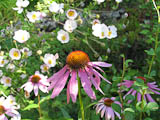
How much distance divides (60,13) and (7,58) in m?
0.60

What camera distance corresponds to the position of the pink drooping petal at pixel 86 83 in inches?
33.3

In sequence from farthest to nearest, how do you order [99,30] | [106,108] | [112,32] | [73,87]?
1. [112,32]
2. [99,30]
3. [106,108]
4. [73,87]

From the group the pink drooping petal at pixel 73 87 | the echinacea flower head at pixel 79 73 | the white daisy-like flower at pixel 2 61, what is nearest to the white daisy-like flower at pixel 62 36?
the white daisy-like flower at pixel 2 61

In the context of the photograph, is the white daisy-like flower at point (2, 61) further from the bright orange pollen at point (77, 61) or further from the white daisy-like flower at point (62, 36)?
the bright orange pollen at point (77, 61)

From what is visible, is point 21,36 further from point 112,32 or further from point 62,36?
point 112,32

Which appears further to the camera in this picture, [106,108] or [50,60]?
[50,60]

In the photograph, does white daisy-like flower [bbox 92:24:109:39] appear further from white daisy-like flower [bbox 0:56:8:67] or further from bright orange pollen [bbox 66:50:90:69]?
white daisy-like flower [bbox 0:56:8:67]

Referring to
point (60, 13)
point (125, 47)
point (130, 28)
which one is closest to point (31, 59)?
point (60, 13)

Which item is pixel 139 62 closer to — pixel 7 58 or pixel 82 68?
pixel 7 58

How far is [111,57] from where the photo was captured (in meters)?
2.37

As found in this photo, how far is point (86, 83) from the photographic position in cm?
89

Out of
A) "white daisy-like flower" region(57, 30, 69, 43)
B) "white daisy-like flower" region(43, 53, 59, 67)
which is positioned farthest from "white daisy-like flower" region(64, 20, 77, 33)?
"white daisy-like flower" region(43, 53, 59, 67)

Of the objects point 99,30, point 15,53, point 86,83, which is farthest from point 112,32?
point 86,83

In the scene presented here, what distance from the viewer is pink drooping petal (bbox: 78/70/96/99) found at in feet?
2.77
